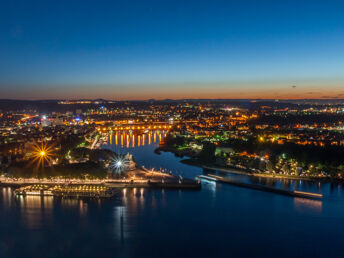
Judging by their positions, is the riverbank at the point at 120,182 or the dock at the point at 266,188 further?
the riverbank at the point at 120,182

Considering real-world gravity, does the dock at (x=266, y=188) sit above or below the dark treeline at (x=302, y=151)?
below

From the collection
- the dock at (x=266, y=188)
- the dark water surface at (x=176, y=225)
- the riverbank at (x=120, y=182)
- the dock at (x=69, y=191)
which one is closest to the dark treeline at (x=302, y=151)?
Result: the dark water surface at (x=176, y=225)

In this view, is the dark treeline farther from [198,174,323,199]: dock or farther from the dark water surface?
[198,174,323,199]: dock

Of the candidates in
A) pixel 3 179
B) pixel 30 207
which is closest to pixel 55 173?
pixel 3 179

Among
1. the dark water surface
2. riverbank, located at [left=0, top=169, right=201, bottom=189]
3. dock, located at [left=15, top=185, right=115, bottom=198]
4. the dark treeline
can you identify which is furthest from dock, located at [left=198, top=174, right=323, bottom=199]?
dock, located at [left=15, top=185, right=115, bottom=198]

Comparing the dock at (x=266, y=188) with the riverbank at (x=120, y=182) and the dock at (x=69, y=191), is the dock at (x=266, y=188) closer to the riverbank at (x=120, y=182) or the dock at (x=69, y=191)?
the riverbank at (x=120, y=182)

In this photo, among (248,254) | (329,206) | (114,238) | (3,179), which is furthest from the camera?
(3,179)

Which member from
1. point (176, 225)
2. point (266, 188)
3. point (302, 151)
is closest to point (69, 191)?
point (176, 225)

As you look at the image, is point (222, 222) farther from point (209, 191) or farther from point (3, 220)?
point (3, 220)

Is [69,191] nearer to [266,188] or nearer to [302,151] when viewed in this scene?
[266,188]
